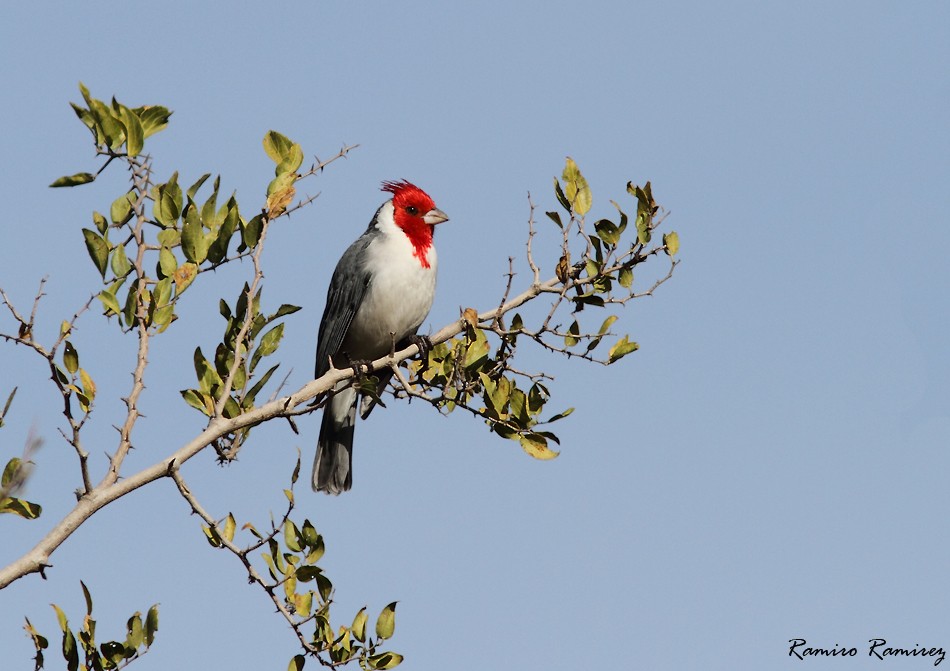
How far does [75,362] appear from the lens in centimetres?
427

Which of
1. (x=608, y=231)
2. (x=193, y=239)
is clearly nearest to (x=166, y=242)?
(x=193, y=239)

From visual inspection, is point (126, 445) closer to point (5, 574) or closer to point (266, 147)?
point (5, 574)

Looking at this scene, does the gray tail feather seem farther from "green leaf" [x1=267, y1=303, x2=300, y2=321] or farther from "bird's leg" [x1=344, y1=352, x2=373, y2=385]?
"green leaf" [x1=267, y1=303, x2=300, y2=321]

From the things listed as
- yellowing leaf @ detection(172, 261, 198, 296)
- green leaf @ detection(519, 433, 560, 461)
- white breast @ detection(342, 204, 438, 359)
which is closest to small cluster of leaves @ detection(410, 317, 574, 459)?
green leaf @ detection(519, 433, 560, 461)

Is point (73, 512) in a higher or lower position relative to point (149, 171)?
lower

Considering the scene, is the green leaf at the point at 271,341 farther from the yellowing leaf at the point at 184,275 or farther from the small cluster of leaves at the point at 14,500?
the small cluster of leaves at the point at 14,500

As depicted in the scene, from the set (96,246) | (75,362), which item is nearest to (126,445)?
(75,362)

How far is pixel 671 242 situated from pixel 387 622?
1.96m

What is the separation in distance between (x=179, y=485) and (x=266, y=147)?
146cm

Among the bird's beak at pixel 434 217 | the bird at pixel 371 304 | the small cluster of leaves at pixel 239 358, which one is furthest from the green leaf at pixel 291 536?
the bird's beak at pixel 434 217

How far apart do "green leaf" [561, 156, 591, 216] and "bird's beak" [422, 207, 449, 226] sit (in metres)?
2.75

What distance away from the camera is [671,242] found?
4754mm

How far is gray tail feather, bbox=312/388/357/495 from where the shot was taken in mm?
7289

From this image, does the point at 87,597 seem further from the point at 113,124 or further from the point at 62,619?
the point at 113,124
